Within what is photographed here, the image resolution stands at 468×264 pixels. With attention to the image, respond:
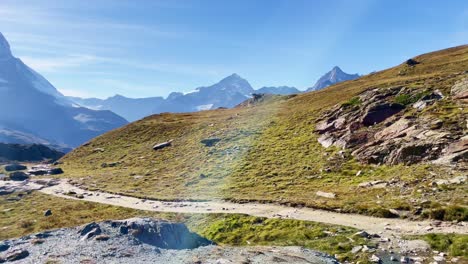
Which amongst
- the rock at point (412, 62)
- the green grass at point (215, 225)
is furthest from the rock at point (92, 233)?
the rock at point (412, 62)

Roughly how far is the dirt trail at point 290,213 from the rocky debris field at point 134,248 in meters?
7.86

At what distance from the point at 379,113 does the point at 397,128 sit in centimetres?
1067

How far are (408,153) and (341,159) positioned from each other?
11.0 meters

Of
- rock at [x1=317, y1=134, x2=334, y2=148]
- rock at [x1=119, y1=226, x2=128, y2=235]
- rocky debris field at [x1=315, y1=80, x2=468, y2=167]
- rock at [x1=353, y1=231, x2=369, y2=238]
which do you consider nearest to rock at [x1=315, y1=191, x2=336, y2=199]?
rock at [x1=353, y1=231, x2=369, y2=238]

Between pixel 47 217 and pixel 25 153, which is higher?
pixel 25 153

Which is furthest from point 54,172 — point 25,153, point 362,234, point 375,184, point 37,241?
point 25,153

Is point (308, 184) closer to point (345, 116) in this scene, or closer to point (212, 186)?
point (212, 186)

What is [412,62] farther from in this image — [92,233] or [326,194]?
[92,233]

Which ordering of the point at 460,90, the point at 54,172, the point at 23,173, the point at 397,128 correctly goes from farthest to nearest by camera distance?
1. the point at 54,172
2. the point at 23,173
3. the point at 460,90
4. the point at 397,128

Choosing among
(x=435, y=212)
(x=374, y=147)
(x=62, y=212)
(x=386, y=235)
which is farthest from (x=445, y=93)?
(x=62, y=212)

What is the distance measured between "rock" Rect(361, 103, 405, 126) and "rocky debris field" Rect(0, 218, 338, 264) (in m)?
45.7

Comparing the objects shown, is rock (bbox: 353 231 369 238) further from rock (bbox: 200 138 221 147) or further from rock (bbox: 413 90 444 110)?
rock (bbox: 200 138 221 147)

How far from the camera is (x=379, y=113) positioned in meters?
68.5

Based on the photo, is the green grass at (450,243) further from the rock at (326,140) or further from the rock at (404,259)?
the rock at (326,140)
